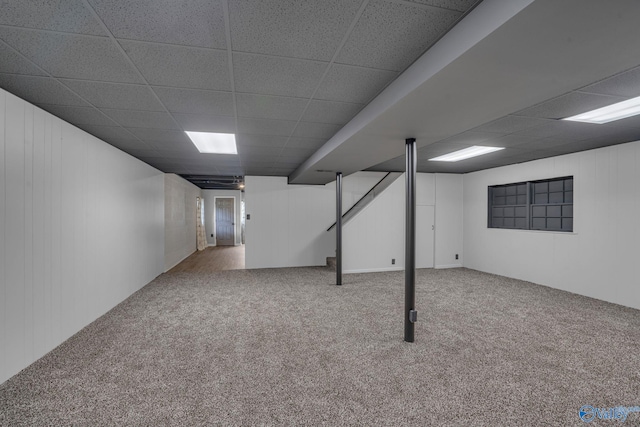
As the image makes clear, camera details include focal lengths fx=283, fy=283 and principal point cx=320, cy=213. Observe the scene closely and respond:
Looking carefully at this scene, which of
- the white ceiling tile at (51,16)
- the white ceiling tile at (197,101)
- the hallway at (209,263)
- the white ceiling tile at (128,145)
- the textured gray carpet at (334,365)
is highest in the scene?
the white ceiling tile at (51,16)

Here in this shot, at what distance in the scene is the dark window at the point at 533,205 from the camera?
5090 mm

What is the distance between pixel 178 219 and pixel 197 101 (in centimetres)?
600

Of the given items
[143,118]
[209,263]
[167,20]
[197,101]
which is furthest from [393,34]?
[209,263]

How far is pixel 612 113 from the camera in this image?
116 inches

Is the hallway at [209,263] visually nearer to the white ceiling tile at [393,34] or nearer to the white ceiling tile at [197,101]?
the white ceiling tile at [197,101]

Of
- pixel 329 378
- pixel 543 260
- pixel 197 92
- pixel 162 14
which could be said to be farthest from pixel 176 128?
pixel 543 260

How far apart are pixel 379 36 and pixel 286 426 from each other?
2.38 m

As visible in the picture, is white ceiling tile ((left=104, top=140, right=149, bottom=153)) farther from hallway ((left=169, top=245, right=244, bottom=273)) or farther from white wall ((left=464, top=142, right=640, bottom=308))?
white wall ((left=464, top=142, right=640, bottom=308))

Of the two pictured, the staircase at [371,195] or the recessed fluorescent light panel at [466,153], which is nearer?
the recessed fluorescent light panel at [466,153]

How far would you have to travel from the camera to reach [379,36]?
1601 millimetres

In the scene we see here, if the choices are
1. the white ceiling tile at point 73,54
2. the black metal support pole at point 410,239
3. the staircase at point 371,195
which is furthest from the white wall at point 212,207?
the white ceiling tile at point 73,54

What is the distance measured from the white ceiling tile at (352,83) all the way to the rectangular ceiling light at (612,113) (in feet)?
7.71

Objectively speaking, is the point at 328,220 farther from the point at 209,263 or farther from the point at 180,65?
the point at 180,65

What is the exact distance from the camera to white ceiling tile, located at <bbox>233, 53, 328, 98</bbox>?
6.11 ft
